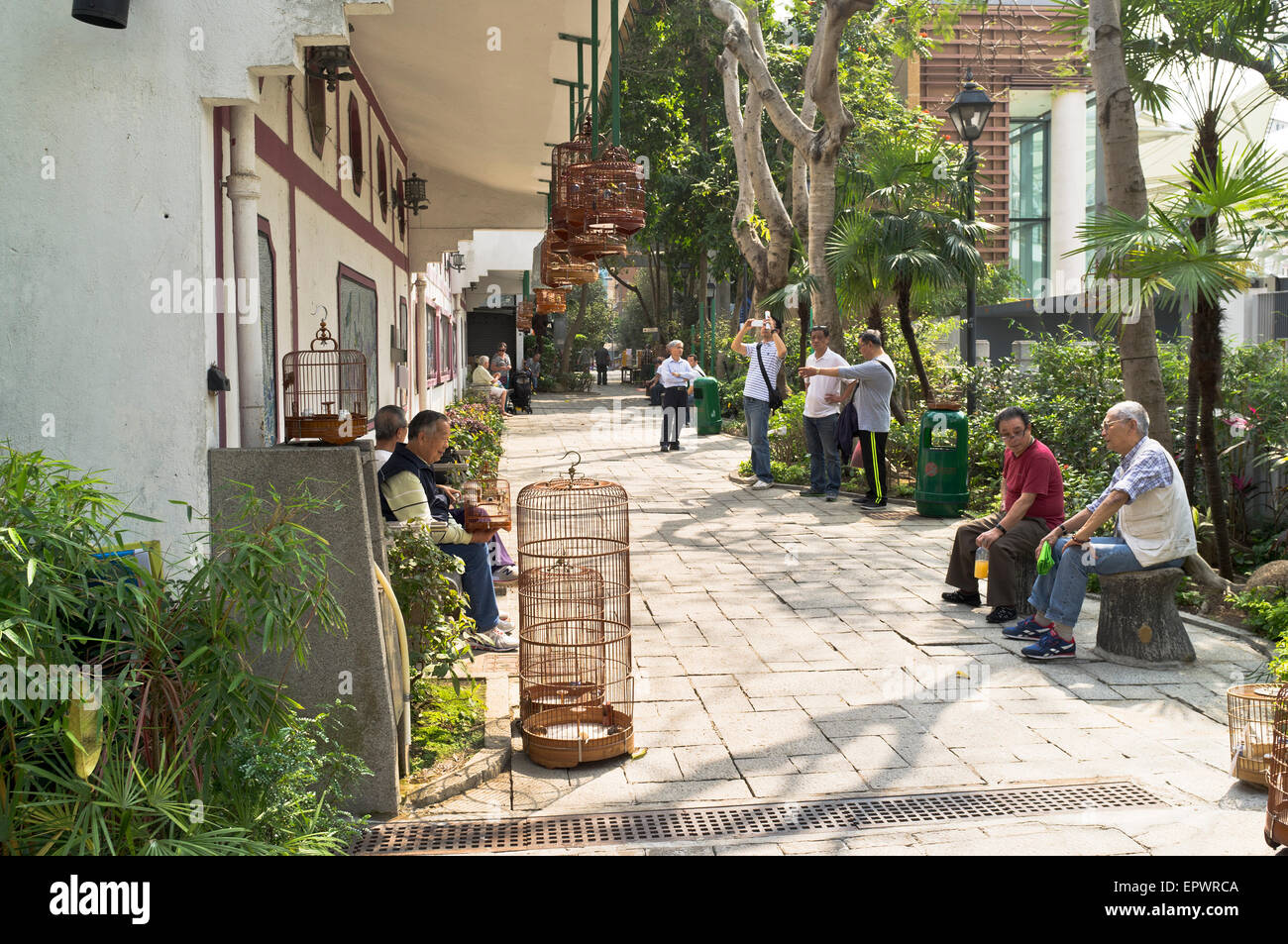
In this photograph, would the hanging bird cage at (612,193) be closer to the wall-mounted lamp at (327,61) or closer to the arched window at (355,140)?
the wall-mounted lamp at (327,61)

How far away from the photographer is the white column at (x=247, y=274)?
15.9 ft

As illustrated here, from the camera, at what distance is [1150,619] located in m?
6.26

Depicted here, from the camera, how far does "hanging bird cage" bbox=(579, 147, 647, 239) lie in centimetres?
766

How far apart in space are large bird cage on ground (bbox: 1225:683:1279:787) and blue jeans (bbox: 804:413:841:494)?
299 inches

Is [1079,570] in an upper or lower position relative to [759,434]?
lower

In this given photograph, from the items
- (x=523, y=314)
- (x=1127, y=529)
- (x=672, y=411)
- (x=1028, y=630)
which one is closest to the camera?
(x=1127, y=529)

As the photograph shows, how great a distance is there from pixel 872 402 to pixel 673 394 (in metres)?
7.20

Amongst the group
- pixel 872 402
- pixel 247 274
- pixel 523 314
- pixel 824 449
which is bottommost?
pixel 824 449

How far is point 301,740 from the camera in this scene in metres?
3.76

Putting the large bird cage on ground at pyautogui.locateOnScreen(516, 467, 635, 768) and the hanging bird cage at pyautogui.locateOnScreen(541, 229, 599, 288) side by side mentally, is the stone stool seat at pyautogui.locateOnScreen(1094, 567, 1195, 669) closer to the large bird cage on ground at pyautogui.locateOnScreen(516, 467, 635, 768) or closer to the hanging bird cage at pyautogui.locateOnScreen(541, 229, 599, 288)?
the large bird cage on ground at pyautogui.locateOnScreen(516, 467, 635, 768)

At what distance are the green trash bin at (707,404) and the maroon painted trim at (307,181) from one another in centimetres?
1067

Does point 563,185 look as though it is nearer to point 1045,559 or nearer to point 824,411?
point 1045,559

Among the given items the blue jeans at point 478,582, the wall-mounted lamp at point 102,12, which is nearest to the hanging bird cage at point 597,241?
the blue jeans at point 478,582

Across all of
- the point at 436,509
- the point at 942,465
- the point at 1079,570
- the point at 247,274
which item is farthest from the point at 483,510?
A: the point at 942,465
